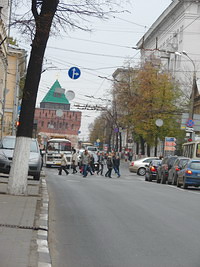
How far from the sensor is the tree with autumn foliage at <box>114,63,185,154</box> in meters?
71.1

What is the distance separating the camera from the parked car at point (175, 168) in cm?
3433

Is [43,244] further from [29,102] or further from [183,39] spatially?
[183,39]

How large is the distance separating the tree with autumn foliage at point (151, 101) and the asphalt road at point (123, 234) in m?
53.0

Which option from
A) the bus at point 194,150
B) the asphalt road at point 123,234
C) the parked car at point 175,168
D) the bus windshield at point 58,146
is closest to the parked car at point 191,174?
the parked car at point 175,168

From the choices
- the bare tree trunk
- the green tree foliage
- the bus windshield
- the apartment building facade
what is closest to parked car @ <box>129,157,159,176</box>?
the bus windshield

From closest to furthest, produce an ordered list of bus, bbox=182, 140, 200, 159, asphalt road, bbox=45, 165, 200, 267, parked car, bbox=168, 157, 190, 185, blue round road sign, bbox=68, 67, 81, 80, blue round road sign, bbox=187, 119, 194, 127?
asphalt road, bbox=45, 165, 200, 267, parked car, bbox=168, 157, 190, 185, blue round road sign, bbox=68, 67, 81, 80, bus, bbox=182, 140, 200, 159, blue round road sign, bbox=187, 119, 194, 127

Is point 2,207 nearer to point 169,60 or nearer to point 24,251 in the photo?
point 24,251

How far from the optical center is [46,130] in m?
A: 156

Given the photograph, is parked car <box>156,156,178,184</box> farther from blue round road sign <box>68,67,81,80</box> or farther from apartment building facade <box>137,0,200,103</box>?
apartment building facade <box>137,0,200,103</box>

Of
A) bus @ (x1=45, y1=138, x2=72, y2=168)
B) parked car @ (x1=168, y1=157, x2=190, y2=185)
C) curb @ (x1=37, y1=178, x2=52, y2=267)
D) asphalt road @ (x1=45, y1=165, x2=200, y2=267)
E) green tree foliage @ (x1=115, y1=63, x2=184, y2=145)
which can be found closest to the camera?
curb @ (x1=37, y1=178, x2=52, y2=267)

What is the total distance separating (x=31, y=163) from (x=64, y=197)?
17.8 feet

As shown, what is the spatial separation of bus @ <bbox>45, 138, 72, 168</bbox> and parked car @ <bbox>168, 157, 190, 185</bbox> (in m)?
22.8

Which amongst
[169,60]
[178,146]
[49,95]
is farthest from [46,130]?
[178,146]

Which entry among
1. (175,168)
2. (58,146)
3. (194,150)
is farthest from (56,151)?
(175,168)
